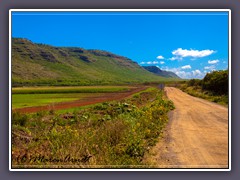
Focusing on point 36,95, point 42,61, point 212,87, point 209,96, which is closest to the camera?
point 42,61

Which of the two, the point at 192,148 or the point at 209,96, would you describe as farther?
the point at 209,96

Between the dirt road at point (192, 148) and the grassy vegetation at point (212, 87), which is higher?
the grassy vegetation at point (212, 87)

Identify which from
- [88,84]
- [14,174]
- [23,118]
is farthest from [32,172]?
[88,84]

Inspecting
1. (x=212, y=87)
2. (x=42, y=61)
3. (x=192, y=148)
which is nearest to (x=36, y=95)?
(x=42, y=61)

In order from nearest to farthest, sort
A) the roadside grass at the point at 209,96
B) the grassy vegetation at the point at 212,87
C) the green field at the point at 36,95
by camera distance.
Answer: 1. the green field at the point at 36,95
2. the roadside grass at the point at 209,96
3. the grassy vegetation at the point at 212,87

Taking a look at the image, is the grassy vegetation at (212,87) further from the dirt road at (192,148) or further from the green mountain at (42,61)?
the dirt road at (192,148)

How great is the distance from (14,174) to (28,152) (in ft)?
2.99

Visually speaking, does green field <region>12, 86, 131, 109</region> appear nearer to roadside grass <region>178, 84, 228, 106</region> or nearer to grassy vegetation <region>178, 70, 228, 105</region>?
roadside grass <region>178, 84, 228, 106</region>

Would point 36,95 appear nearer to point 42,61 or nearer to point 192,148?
point 42,61

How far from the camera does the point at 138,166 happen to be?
7480mm

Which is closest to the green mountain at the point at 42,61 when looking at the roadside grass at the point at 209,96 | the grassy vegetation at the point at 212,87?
the roadside grass at the point at 209,96

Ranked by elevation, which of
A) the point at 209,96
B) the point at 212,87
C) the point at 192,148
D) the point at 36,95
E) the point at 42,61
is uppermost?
the point at 42,61

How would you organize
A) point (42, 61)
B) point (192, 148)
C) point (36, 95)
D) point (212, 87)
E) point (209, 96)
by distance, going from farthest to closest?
point (212, 87) → point (209, 96) → point (36, 95) → point (42, 61) → point (192, 148)

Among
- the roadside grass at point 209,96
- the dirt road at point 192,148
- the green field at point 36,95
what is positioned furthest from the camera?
the roadside grass at point 209,96
